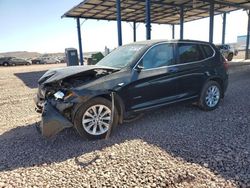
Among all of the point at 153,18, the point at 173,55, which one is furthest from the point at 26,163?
the point at 153,18

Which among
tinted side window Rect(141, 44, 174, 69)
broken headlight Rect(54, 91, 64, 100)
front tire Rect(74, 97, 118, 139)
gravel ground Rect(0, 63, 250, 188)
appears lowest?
gravel ground Rect(0, 63, 250, 188)

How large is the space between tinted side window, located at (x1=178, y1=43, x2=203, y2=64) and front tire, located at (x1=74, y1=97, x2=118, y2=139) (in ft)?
6.79

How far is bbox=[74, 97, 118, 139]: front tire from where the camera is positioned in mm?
3871

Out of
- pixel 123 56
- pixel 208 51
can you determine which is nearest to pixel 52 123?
pixel 123 56

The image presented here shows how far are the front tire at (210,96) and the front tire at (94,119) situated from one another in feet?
7.58

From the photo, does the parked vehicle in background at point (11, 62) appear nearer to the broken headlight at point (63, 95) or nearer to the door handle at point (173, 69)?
the broken headlight at point (63, 95)

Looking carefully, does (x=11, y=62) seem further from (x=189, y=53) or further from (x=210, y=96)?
(x=210, y=96)

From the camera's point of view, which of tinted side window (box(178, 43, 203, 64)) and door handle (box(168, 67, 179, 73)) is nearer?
door handle (box(168, 67, 179, 73))

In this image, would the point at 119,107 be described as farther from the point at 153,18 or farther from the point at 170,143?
the point at 153,18

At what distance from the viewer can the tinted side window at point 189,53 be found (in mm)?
5025

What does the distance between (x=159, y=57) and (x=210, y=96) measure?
1737 millimetres

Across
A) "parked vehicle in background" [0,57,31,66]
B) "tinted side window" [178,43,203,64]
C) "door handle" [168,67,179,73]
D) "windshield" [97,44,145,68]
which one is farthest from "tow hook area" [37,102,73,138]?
"parked vehicle in background" [0,57,31,66]

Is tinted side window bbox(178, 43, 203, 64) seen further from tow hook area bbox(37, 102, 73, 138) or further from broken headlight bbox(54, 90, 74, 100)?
tow hook area bbox(37, 102, 73, 138)

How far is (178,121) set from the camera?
15.6 ft
